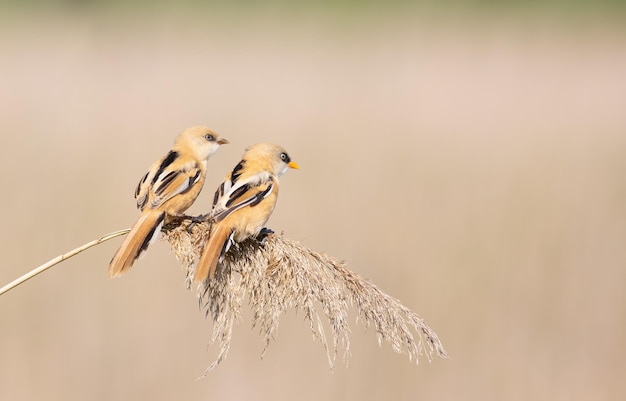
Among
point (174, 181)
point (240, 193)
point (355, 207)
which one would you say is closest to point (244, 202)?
point (240, 193)

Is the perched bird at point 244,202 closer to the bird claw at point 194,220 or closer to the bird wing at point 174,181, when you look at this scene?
the bird claw at point 194,220

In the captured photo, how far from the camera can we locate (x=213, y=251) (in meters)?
3.10

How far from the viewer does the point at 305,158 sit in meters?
6.15

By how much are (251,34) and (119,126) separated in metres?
3.57

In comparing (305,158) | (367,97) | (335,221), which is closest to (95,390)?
(335,221)

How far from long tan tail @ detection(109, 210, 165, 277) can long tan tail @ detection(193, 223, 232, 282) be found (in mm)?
233

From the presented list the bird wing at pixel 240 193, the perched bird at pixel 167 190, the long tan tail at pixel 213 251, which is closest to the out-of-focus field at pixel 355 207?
the perched bird at pixel 167 190

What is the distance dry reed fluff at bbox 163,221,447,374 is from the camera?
301 cm

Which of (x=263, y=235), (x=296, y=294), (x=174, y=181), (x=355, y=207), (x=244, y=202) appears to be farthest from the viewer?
(x=355, y=207)

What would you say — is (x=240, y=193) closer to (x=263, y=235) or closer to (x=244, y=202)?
(x=244, y=202)

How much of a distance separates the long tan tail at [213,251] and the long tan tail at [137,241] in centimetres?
23

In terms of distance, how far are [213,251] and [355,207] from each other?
2.76 metres

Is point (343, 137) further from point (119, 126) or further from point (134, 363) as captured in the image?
point (134, 363)

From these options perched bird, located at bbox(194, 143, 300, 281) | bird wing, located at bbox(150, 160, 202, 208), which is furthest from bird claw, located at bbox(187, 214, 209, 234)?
bird wing, located at bbox(150, 160, 202, 208)
